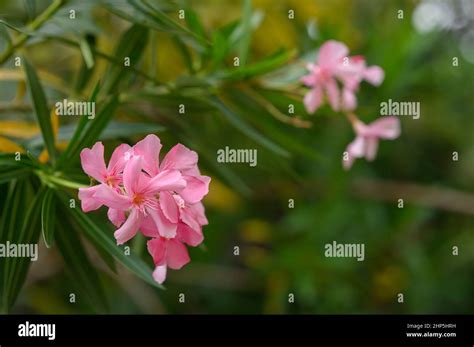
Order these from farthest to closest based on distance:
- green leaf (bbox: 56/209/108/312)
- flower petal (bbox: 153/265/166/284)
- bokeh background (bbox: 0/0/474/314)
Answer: bokeh background (bbox: 0/0/474/314), green leaf (bbox: 56/209/108/312), flower petal (bbox: 153/265/166/284)

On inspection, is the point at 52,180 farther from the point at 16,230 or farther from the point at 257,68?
the point at 257,68

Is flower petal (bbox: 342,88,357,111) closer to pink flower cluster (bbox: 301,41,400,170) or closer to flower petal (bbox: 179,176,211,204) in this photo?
pink flower cluster (bbox: 301,41,400,170)

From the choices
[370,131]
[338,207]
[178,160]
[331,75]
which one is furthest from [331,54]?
[338,207]

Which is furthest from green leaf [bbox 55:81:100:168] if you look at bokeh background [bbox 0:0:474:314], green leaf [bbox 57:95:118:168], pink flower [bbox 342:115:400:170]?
bokeh background [bbox 0:0:474:314]

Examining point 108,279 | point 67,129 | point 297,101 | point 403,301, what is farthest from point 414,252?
point 67,129

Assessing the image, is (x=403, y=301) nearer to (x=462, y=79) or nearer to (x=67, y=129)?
(x=462, y=79)

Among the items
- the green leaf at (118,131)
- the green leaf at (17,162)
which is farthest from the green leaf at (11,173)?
the green leaf at (118,131)
